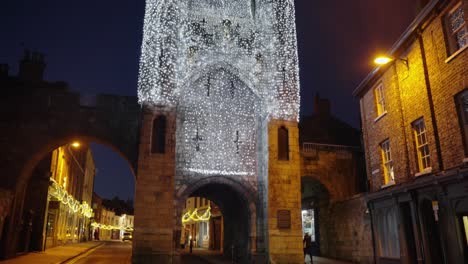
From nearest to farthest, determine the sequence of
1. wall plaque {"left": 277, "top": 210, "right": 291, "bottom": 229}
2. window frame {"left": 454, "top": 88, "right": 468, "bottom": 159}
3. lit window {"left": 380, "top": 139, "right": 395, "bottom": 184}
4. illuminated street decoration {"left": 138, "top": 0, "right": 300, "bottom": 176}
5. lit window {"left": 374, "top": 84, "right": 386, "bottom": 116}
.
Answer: window frame {"left": 454, "top": 88, "right": 468, "bottom": 159} → lit window {"left": 380, "top": 139, "right": 395, "bottom": 184} → lit window {"left": 374, "top": 84, "right": 386, "bottom": 116} → wall plaque {"left": 277, "top": 210, "right": 291, "bottom": 229} → illuminated street decoration {"left": 138, "top": 0, "right": 300, "bottom": 176}

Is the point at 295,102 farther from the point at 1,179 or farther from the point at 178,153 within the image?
the point at 1,179

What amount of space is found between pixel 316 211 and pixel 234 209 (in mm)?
5699

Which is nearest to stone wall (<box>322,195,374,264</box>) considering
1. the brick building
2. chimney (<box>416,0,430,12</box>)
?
the brick building

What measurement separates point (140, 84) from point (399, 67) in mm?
10307

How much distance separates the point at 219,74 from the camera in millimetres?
17562

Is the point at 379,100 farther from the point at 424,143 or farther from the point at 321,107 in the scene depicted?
the point at 321,107

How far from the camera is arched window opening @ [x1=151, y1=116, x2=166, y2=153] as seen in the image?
15.4 meters

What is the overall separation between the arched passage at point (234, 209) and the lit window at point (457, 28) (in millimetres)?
9647

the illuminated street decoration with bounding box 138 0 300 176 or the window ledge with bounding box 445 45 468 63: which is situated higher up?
the illuminated street decoration with bounding box 138 0 300 176

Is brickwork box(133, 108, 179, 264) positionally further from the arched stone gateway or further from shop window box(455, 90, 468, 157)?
shop window box(455, 90, 468, 157)

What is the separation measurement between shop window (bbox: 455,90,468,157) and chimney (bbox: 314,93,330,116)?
16.2m

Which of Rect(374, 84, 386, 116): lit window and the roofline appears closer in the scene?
the roofline

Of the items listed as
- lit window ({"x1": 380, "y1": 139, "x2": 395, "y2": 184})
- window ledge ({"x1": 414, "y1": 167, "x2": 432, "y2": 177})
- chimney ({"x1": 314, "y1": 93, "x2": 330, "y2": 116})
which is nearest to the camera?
window ledge ({"x1": 414, "y1": 167, "x2": 432, "y2": 177})

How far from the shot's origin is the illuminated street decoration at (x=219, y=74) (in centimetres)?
1638
